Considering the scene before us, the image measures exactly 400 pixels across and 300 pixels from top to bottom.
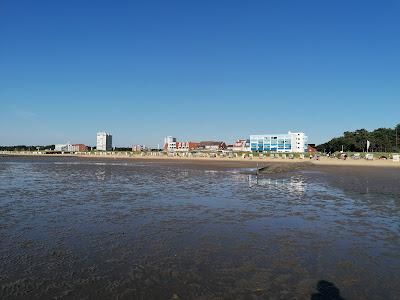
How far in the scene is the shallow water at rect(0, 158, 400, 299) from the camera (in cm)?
655

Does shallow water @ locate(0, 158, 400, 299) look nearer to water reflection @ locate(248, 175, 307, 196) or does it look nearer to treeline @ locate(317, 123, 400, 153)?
water reflection @ locate(248, 175, 307, 196)

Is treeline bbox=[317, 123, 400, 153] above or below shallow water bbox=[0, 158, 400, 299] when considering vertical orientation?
above

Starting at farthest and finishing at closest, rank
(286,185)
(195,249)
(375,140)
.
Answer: (375,140)
(286,185)
(195,249)

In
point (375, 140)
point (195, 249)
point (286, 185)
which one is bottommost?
point (195, 249)

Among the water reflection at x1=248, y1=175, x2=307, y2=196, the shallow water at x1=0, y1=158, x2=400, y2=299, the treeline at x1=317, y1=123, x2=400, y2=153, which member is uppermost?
the treeline at x1=317, y1=123, x2=400, y2=153

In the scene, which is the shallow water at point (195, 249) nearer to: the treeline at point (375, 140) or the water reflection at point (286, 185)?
the water reflection at point (286, 185)

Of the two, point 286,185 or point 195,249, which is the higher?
point 286,185

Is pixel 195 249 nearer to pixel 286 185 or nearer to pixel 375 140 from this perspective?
pixel 286 185

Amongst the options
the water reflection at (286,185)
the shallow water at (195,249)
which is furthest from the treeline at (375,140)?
the shallow water at (195,249)

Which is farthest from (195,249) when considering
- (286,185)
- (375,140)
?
(375,140)

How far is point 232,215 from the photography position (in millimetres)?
13969

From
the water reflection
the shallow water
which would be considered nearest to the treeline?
the water reflection

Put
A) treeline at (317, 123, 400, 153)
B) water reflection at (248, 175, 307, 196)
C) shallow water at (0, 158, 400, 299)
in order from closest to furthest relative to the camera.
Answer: shallow water at (0, 158, 400, 299) < water reflection at (248, 175, 307, 196) < treeline at (317, 123, 400, 153)

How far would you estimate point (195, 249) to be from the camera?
9.14 metres
